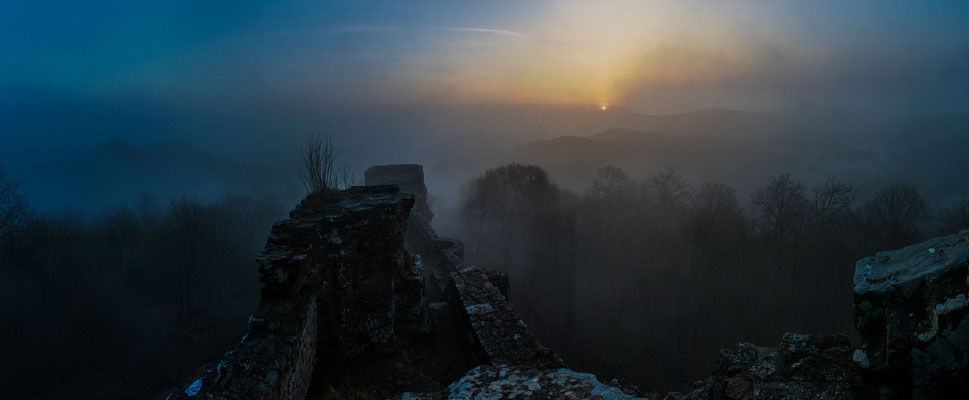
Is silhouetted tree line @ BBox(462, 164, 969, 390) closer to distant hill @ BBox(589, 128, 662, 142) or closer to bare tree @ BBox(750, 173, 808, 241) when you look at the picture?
bare tree @ BBox(750, 173, 808, 241)

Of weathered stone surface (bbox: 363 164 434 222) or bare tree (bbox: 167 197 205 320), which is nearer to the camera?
bare tree (bbox: 167 197 205 320)

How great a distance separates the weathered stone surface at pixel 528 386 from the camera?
14.3 ft

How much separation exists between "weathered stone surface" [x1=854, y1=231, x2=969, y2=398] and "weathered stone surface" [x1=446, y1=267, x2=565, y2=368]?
14.6ft

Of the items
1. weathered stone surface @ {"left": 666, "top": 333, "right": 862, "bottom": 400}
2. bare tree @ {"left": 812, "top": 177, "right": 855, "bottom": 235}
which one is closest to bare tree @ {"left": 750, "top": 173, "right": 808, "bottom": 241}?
bare tree @ {"left": 812, "top": 177, "right": 855, "bottom": 235}

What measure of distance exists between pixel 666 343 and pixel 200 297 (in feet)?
91.8

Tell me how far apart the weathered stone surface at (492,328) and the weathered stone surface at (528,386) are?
1.74m

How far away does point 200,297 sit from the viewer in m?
25.0

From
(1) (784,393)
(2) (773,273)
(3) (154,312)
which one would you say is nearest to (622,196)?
(2) (773,273)

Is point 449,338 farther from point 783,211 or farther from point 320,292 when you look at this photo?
point 783,211

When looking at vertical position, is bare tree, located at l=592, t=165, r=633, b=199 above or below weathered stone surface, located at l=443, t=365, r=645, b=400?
above

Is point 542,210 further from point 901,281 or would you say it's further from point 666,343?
point 901,281

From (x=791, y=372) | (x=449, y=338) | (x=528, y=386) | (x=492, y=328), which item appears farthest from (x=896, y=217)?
(x=528, y=386)

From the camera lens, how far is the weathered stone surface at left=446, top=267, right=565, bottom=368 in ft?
23.1

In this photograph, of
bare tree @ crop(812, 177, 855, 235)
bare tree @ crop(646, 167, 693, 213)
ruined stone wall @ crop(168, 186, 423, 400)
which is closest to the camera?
ruined stone wall @ crop(168, 186, 423, 400)
